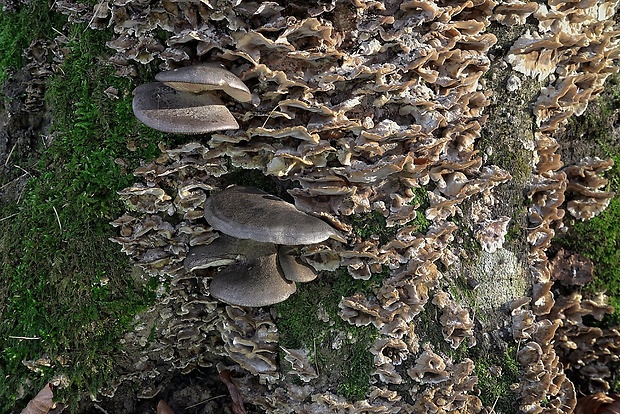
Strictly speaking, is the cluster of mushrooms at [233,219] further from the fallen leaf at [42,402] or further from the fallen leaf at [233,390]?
the fallen leaf at [42,402]

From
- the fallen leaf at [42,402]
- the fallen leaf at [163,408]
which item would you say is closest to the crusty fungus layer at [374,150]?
the fallen leaf at [163,408]

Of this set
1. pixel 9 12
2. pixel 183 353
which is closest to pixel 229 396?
pixel 183 353

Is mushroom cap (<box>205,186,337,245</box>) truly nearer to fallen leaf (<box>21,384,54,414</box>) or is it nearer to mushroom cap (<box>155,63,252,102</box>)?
mushroom cap (<box>155,63,252,102</box>)

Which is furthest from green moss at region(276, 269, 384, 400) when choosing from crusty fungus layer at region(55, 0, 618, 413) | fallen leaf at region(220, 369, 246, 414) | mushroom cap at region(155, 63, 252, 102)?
mushroom cap at region(155, 63, 252, 102)

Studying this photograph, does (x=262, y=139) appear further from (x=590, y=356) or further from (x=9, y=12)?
(x=590, y=356)

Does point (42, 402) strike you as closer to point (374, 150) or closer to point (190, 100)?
point (190, 100)
